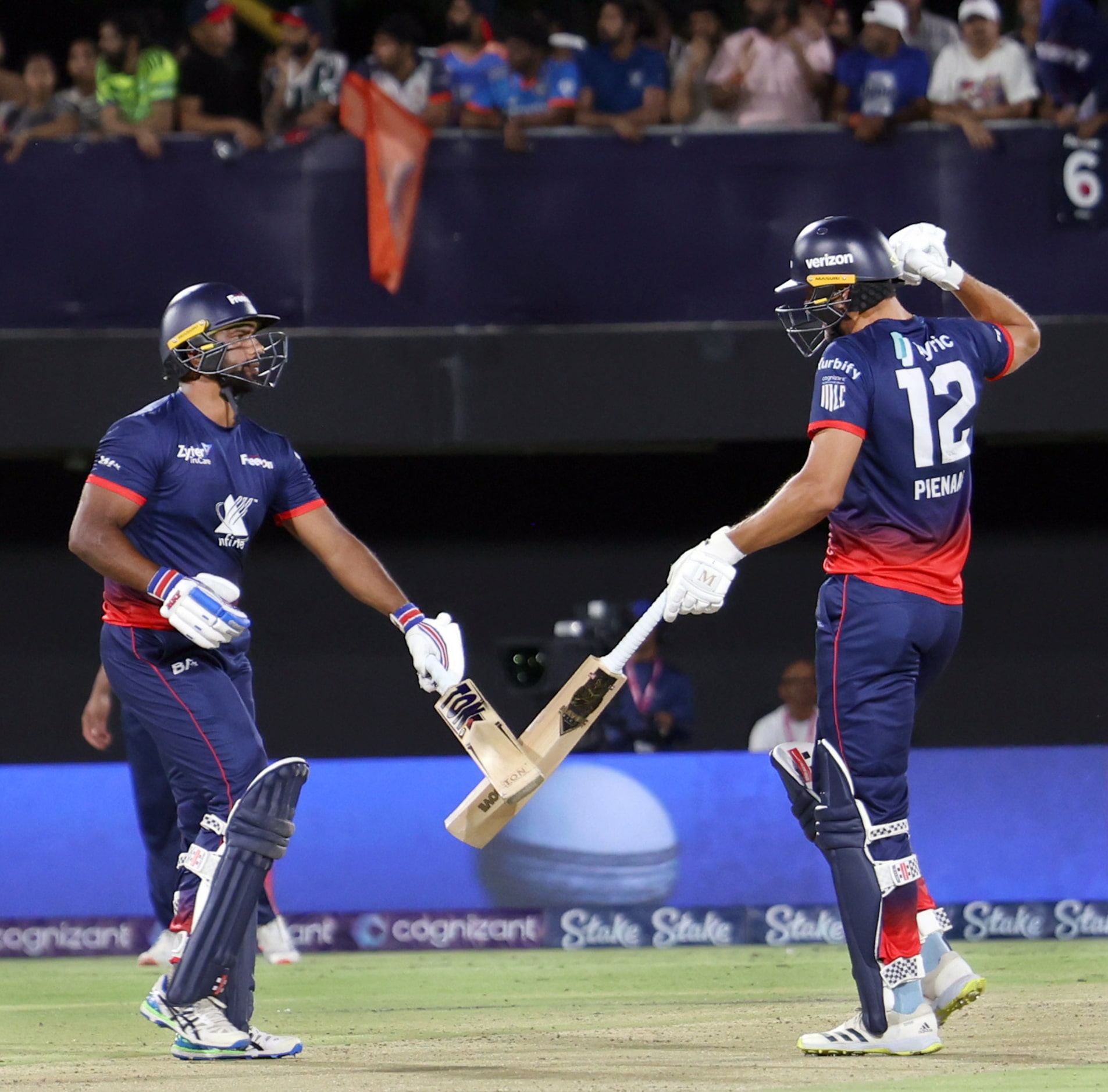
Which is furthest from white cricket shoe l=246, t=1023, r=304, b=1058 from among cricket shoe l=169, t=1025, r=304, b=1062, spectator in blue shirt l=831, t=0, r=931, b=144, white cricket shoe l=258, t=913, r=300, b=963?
spectator in blue shirt l=831, t=0, r=931, b=144

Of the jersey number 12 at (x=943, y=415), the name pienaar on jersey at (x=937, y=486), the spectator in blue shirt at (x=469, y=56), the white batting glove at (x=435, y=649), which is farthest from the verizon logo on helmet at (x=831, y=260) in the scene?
the spectator in blue shirt at (x=469, y=56)

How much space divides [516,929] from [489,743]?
10.7 ft

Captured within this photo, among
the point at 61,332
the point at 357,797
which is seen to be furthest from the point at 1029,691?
the point at 61,332

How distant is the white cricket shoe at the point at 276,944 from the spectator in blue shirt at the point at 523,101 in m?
4.50

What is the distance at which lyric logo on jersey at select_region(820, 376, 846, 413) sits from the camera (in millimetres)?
4781

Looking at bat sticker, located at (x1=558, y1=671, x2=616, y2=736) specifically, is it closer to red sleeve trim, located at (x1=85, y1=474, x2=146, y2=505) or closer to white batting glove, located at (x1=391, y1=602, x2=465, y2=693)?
white batting glove, located at (x1=391, y1=602, x2=465, y2=693)

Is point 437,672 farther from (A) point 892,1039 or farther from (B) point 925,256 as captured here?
(B) point 925,256

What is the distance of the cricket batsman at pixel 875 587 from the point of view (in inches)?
189

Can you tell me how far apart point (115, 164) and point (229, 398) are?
18.5 ft

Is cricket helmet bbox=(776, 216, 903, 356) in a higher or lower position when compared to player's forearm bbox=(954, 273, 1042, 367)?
higher

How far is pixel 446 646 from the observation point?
17.6 ft

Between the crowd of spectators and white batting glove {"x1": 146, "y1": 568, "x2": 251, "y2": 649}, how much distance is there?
5.91 metres

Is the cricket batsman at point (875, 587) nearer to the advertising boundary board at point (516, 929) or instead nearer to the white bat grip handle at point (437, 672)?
the white bat grip handle at point (437, 672)

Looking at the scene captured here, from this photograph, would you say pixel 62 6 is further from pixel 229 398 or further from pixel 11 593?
pixel 229 398
